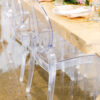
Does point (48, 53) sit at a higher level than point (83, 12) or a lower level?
lower

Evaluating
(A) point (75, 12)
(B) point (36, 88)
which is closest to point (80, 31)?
(A) point (75, 12)

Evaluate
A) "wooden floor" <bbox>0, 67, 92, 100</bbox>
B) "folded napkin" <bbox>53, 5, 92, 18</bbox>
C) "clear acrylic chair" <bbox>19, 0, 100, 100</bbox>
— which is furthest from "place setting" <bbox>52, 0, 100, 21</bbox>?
"wooden floor" <bbox>0, 67, 92, 100</bbox>

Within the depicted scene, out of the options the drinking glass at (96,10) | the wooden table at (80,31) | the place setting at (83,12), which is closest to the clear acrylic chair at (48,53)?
the wooden table at (80,31)

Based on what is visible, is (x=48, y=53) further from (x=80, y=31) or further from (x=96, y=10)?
(x=96, y=10)

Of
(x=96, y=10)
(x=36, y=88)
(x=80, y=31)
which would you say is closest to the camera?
(x=80, y=31)

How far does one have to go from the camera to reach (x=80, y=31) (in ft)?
5.35

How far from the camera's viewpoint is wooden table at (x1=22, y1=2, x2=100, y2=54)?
1.46 meters

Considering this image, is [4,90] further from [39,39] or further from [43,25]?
[43,25]

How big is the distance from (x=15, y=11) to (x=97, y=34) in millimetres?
1322

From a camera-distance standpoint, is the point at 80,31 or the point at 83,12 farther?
the point at 83,12

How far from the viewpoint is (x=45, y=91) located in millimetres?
2508

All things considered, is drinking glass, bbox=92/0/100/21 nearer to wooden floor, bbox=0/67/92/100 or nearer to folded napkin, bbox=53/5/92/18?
folded napkin, bbox=53/5/92/18

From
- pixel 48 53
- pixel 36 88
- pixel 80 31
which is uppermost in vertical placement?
pixel 80 31

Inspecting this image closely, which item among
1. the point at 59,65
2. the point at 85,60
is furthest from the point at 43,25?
the point at 85,60
